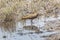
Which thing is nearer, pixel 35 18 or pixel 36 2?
pixel 35 18

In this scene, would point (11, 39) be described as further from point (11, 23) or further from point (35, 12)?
point (35, 12)

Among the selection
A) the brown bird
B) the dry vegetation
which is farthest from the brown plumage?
the brown bird

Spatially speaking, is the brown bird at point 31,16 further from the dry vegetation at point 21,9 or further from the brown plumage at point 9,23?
the brown plumage at point 9,23

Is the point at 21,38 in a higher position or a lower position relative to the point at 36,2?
lower

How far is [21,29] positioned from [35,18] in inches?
34.5

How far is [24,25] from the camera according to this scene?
6.97m

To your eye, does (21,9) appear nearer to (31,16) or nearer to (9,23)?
(31,16)

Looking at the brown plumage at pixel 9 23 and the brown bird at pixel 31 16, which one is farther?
the brown bird at pixel 31 16

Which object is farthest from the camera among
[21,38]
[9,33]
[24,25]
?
[24,25]

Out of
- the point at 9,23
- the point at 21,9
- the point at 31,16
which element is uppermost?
the point at 21,9

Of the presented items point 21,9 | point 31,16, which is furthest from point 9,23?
point 21,9

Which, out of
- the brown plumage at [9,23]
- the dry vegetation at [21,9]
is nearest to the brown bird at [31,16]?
the dry vegetation at [21,9]

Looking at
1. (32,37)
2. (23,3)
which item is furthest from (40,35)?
(23,3)

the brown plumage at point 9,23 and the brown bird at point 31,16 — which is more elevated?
the brown bird at point 31,16
